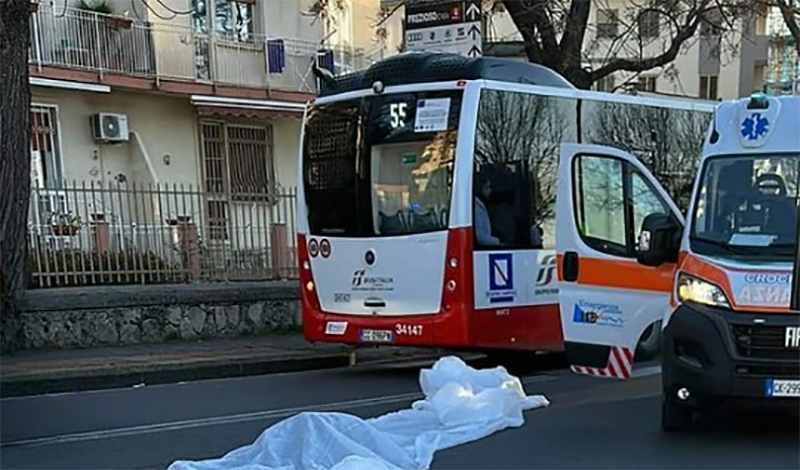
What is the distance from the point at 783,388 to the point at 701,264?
1005 mm

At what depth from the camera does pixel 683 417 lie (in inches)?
253

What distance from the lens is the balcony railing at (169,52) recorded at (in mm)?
16234

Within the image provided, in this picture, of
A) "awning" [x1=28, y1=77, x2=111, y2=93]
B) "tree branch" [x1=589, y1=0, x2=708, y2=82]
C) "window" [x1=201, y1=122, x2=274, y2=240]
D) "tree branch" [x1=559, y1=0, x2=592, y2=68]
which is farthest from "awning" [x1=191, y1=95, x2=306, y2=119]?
"tree branch" [x1=589, y1=0, x2=708, y2=82]

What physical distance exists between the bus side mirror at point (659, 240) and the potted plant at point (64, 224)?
763cm

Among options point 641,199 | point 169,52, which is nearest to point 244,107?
point 169,52

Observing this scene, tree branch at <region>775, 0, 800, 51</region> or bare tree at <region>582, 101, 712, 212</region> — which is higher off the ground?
tree branch at <region>775, 0, 800, 51</region>

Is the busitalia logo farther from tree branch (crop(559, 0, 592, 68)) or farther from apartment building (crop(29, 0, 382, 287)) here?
tree branch (crop(559, 0, 592, 68))

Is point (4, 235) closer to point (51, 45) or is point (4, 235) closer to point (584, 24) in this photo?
point (51, 45)

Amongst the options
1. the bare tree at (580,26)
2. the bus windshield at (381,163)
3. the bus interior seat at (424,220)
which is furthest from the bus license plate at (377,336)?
the bare tree at (580,26)

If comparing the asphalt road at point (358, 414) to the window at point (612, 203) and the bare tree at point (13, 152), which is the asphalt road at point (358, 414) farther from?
the bare tree at point (13, 152)

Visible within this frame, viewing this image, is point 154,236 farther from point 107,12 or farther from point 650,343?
point 650,343

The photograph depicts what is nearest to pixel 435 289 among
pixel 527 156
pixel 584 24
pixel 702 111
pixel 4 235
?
pixel 527 156

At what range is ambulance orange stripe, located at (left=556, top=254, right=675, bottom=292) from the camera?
275 inches

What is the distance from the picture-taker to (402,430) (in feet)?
21.3
